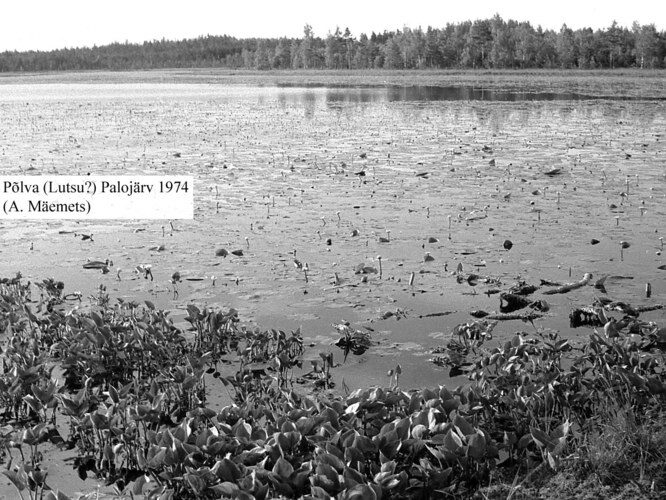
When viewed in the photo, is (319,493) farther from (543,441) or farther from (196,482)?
(543,441)

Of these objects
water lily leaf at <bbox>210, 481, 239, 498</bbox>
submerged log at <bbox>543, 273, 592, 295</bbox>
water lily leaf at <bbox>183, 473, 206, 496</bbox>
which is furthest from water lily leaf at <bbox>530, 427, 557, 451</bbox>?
submerged log at <bbox>543, 273, 592, 295</bbox>

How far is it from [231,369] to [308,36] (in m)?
153

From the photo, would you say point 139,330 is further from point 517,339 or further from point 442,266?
point 442,266

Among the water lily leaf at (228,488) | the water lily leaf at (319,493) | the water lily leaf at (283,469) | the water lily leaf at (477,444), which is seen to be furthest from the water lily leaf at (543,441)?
the water lily leaf at (228,488)

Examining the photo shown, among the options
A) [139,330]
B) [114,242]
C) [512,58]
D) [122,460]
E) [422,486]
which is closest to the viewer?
[422,486]

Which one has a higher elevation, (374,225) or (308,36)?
(308,36)

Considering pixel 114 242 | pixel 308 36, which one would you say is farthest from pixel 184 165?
pixel 308 36

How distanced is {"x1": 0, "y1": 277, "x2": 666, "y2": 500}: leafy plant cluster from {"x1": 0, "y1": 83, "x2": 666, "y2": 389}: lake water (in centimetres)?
82

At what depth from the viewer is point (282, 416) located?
4871 mm

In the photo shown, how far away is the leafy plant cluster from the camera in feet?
14.0

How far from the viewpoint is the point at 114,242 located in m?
11.0

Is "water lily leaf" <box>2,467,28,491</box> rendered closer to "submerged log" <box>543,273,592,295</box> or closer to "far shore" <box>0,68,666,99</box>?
"submerged log" <box>543,273,592,295</box>
